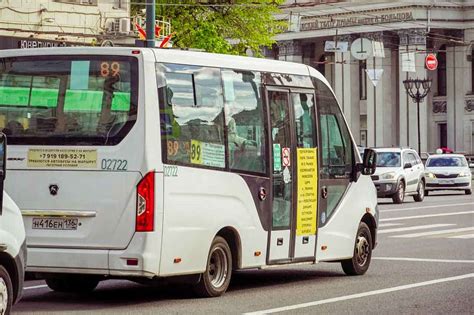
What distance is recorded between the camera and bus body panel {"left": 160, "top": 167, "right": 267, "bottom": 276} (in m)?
15.0

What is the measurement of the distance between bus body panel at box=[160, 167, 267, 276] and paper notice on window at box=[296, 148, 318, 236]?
103cm

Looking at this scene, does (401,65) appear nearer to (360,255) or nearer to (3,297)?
(360,255)

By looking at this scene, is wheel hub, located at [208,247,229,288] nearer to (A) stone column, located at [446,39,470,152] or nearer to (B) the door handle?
(B) the door handle

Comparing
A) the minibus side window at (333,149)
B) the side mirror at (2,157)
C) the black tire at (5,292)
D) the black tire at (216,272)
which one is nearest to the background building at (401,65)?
the minibus side window at (333,149)

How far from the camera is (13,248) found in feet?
40.1

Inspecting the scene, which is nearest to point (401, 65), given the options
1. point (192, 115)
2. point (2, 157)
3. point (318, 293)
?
point (318, 293)

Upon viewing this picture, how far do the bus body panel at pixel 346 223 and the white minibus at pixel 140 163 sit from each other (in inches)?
53.2

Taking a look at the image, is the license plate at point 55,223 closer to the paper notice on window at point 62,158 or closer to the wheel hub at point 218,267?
the paper notice on window at point 62,158

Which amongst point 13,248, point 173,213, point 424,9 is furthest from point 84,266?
point 424,9

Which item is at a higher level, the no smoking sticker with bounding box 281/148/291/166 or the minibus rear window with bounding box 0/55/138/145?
the minibus rear window with bounding box 0/55/138/145

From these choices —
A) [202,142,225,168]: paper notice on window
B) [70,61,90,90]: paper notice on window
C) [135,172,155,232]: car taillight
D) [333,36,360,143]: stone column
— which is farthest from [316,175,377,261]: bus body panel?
[333,36,360,143]: stone column

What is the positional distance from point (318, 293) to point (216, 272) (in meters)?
1.25

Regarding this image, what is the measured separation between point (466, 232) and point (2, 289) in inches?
711

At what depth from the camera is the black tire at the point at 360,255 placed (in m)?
19.0
